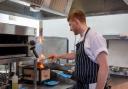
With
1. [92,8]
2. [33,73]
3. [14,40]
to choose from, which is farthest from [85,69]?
[92,8]

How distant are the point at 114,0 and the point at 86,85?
1461 millimetres

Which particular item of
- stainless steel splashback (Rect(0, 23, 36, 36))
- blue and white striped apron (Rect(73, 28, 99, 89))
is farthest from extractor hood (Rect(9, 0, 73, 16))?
blue and white striped apron (Rect(73, 28, 99, 89))

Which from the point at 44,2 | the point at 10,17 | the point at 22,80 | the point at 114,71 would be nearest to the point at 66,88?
the point at 22,80

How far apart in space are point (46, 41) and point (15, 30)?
1521 mm

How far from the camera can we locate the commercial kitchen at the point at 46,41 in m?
1.67

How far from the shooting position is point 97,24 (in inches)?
163

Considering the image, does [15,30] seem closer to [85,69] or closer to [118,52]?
[85,69]

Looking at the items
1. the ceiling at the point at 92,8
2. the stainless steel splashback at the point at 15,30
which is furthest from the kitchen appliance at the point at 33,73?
the ceiling at the point at 92,8

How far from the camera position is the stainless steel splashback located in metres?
1.46

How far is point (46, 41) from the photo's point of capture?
311 centimetres

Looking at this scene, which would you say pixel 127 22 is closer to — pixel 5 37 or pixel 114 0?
pixel 114 0

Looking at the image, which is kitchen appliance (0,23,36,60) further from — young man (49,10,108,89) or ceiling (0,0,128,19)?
ceiling (0,0,128,19)

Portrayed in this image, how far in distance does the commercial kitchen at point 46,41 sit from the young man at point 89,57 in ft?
0.78

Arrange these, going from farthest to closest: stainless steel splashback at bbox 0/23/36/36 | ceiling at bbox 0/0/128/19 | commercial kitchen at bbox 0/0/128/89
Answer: ceiling at bbox 0/0/128/19 → commercial kitchen at bbox 0/0/128/89 → stainless steel splashback at bbox 0/23/36/36
